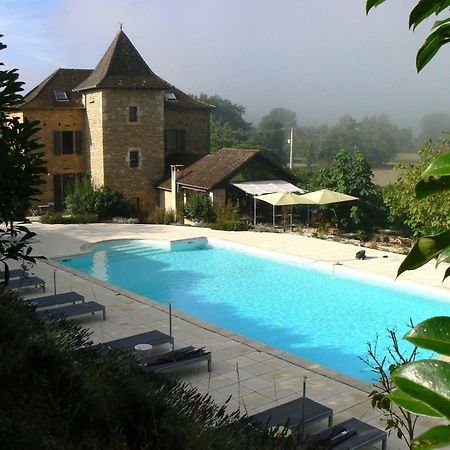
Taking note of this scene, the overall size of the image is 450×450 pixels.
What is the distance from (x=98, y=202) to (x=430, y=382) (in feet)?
97.1

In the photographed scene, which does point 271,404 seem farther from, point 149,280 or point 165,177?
point 165,177

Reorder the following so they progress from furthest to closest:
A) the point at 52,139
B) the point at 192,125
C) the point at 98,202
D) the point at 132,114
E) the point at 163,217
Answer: the point at 192,125
the point at 52,139
the point at 132,114
the point at 98,202
the point at 163,217

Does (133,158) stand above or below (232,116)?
below

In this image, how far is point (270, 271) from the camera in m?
19.5

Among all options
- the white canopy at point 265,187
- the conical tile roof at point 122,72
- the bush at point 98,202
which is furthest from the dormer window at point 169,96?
the white canopy at point 265,187

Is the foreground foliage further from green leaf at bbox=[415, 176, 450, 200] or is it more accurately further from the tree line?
the tree line

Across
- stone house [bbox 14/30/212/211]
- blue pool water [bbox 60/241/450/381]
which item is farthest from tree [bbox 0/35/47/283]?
stone house [bbox 14/30/212/211]

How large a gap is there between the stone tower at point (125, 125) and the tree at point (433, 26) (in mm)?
30818

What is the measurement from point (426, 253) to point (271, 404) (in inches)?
322

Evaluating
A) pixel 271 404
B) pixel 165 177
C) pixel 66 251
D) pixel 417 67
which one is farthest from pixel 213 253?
pixel 417 67

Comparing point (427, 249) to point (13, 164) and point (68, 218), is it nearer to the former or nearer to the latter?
point (13, 164)

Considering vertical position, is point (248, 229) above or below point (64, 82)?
below

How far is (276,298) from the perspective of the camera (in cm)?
1669

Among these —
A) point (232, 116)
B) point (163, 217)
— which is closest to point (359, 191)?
point (163, 217)
